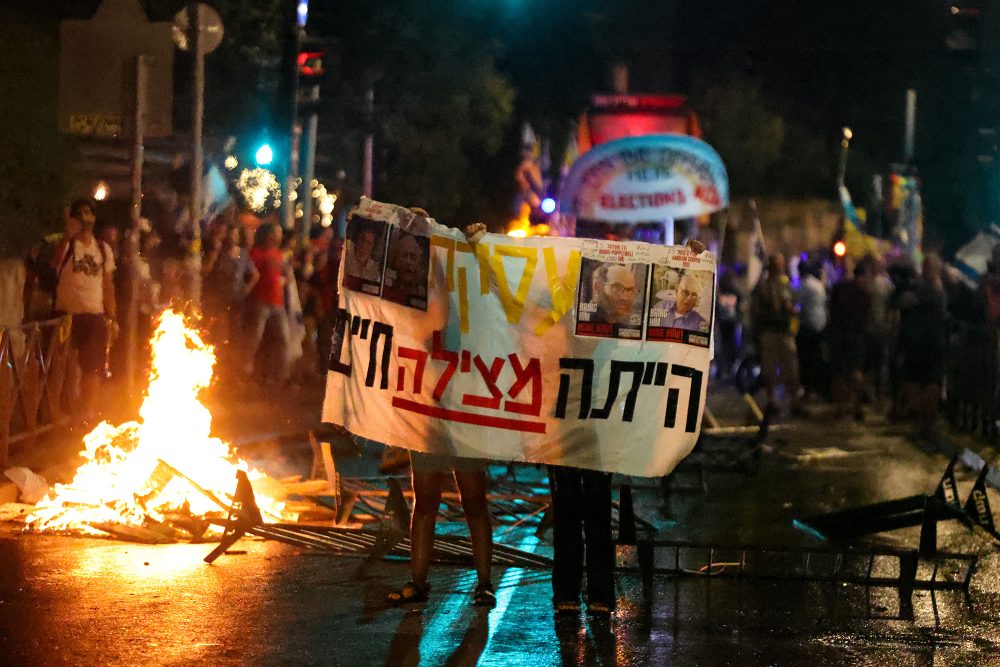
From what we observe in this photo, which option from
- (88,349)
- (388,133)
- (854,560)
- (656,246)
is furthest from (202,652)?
(388,133)

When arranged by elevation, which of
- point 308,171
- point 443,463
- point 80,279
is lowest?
point 443,463

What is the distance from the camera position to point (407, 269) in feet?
24.5

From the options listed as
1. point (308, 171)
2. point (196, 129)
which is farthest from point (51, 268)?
point (308, 171)

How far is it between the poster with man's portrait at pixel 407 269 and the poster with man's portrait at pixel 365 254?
0.05 meters

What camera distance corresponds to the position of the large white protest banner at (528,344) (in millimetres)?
7273

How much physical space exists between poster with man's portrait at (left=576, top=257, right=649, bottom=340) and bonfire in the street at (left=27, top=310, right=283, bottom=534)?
9.51 feet

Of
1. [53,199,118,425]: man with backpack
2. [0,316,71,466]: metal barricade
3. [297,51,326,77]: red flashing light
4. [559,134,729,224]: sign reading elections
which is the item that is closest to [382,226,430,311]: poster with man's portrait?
[0,316,71,466]: metal barricade

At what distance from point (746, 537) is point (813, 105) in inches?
2057

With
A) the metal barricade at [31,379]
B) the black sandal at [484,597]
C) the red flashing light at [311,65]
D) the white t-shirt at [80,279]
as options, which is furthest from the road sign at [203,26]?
the red flashing light at [311,65]

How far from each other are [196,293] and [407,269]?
23.0 feet

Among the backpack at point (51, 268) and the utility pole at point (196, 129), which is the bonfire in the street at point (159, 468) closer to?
the backpack at point (51, 268)

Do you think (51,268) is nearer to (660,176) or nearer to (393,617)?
(393,617)

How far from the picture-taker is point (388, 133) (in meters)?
38.8

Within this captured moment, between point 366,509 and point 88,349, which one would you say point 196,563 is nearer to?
point 366,509
